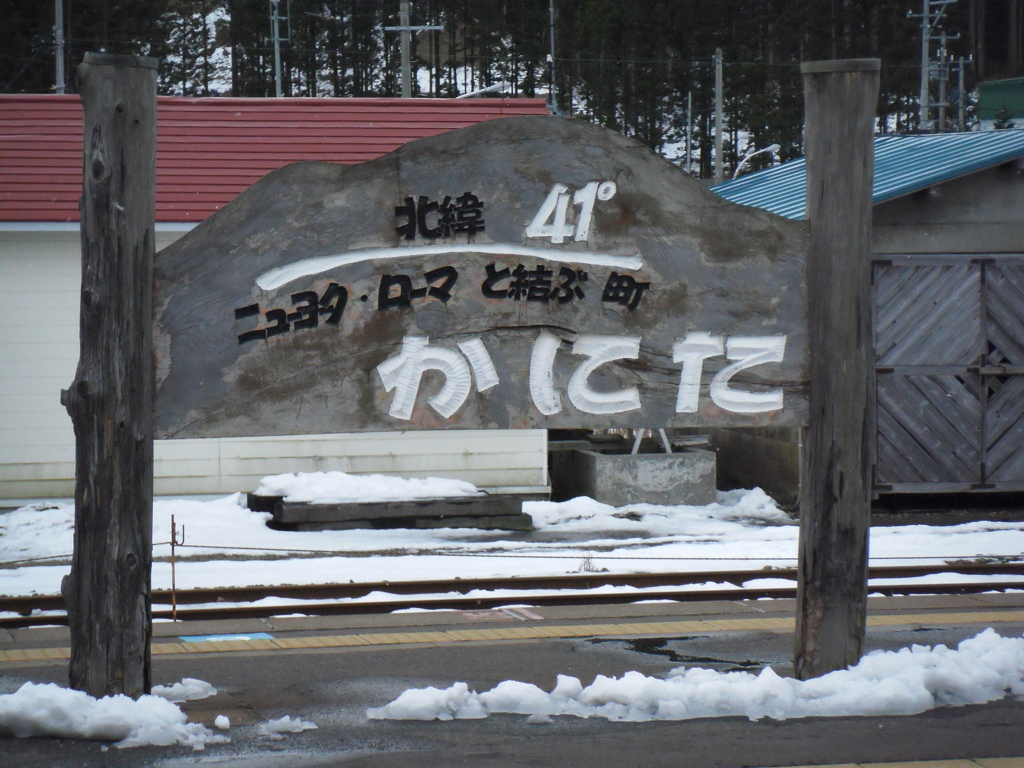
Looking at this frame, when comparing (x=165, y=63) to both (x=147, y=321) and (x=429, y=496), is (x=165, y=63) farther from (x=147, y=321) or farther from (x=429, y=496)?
(x=147, y=321)

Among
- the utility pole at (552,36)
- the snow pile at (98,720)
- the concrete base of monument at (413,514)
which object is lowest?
the concrete base of monument at (413,514)

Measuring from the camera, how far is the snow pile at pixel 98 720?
217 inches

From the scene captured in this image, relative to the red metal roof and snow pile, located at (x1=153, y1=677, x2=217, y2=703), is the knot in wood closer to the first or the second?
snow pile, located at (x1=153, y1=677, x2=217, y2=703)

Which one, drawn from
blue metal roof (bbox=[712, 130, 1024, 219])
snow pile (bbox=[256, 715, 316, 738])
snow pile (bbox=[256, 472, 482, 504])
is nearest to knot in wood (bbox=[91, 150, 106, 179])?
snow pile (bbox=[256, 715, 316, 738])

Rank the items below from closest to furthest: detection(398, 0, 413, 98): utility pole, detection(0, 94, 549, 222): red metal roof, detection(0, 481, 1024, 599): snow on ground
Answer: detection(0, 481, 1024, 599): snow on ground, detection(0, 94, 549, 222): red metal roof, detection(398, 0, 413, 98): utility pole

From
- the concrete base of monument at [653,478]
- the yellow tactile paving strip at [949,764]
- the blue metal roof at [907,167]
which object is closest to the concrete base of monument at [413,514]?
the concrete base of monument at [653,478]

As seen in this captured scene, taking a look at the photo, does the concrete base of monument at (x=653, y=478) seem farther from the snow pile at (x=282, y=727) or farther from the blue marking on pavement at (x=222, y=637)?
the snow pile at (x=282, y=727)

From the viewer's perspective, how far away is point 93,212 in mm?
5625

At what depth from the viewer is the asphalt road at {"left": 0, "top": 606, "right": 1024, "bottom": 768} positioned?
5.34 metres

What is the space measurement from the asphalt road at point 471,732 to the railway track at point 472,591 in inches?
65.2

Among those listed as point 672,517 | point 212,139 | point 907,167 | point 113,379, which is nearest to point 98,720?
point 113,379

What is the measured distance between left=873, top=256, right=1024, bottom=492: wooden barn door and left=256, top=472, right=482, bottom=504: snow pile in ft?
17.1

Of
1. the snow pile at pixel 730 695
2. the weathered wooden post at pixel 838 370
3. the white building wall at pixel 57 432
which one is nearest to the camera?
the snow pile at pixel 730 695

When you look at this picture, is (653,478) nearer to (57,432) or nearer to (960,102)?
(57,432)
